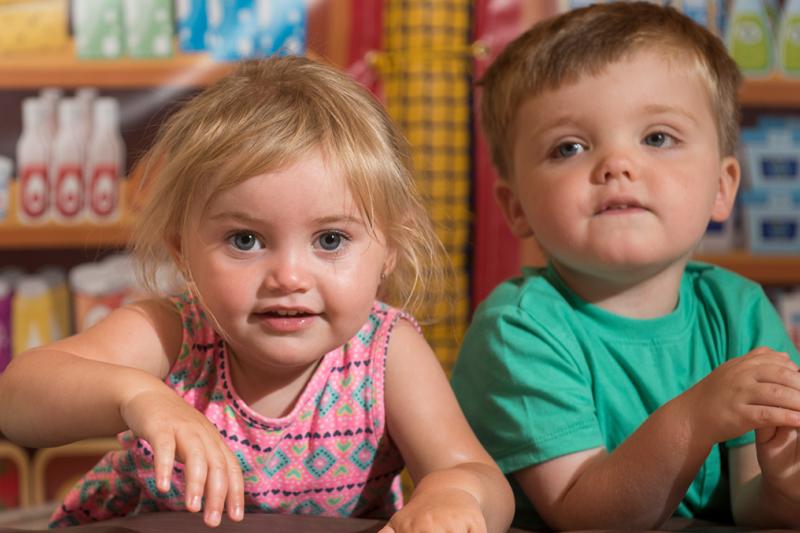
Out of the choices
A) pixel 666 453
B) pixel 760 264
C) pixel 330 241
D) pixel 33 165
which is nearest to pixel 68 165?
pixel 33 165

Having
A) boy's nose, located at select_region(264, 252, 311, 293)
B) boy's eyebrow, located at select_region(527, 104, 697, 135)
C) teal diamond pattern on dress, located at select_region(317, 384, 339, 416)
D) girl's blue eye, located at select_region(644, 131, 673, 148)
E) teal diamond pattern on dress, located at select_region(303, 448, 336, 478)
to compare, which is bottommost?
teal diamond pattern on dress, located at select_region(303, 448, 336, 478)

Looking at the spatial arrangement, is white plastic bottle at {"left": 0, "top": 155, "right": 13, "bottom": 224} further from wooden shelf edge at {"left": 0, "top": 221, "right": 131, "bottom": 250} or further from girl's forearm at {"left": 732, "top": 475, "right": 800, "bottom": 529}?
girl's forearm at {"left": 732, "top": 475, "right": 800, "bottom": 529}

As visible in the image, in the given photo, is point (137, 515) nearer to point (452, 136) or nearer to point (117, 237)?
point (452, 136)

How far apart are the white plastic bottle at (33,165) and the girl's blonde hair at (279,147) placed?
53.2 inches

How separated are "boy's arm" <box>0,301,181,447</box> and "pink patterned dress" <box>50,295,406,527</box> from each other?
4 cm

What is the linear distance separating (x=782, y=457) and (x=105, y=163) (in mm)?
1813

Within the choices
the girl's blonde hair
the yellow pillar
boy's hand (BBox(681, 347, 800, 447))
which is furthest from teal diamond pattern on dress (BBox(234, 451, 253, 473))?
the yellow pillar

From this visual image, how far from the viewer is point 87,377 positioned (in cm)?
97

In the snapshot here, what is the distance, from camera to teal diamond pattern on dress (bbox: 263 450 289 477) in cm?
110

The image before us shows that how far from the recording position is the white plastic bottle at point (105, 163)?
Answer: 2375mm

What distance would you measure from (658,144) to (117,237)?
5.10 ft

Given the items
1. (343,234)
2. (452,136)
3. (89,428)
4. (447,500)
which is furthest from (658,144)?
(452,136)

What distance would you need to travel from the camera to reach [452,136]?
6.77ft

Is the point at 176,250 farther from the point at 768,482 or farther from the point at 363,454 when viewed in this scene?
the point at 768,482
